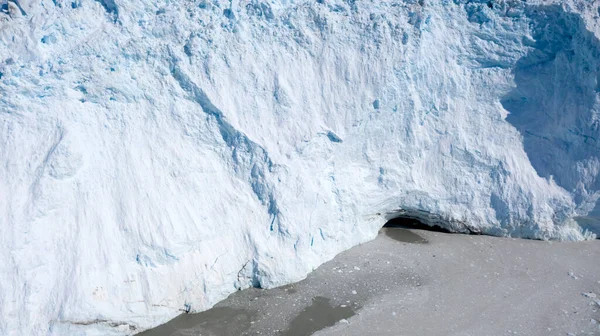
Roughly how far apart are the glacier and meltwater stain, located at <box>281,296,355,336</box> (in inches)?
21.9

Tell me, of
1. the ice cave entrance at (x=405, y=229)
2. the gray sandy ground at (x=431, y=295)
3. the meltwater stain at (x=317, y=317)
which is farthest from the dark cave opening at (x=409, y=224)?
the meltwater stain at (x=317, y=317)

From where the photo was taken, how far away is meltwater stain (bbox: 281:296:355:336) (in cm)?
593

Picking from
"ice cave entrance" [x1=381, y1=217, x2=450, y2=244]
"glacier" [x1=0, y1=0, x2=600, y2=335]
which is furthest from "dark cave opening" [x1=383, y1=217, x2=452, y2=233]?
"glacier" [x1=0, y1=0, x2=600, y2=335]

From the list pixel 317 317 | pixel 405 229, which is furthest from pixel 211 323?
pixel 405 229

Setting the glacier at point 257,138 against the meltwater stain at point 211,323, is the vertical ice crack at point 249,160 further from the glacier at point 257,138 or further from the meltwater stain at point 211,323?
the meltwater stain at point 211,323

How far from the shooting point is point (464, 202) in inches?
307

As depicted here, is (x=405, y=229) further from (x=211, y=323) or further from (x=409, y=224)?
(x=211, y=323)

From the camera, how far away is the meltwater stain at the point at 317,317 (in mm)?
5930

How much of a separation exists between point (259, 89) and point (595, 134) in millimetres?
5248

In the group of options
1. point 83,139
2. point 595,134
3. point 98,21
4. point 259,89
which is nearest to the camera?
point 83,139

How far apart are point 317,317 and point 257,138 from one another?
8.17 ft

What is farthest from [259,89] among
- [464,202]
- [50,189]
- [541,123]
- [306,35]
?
[541,123]

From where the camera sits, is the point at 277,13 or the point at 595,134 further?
the point at 595,134

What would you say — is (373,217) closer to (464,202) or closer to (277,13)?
(464,202)
